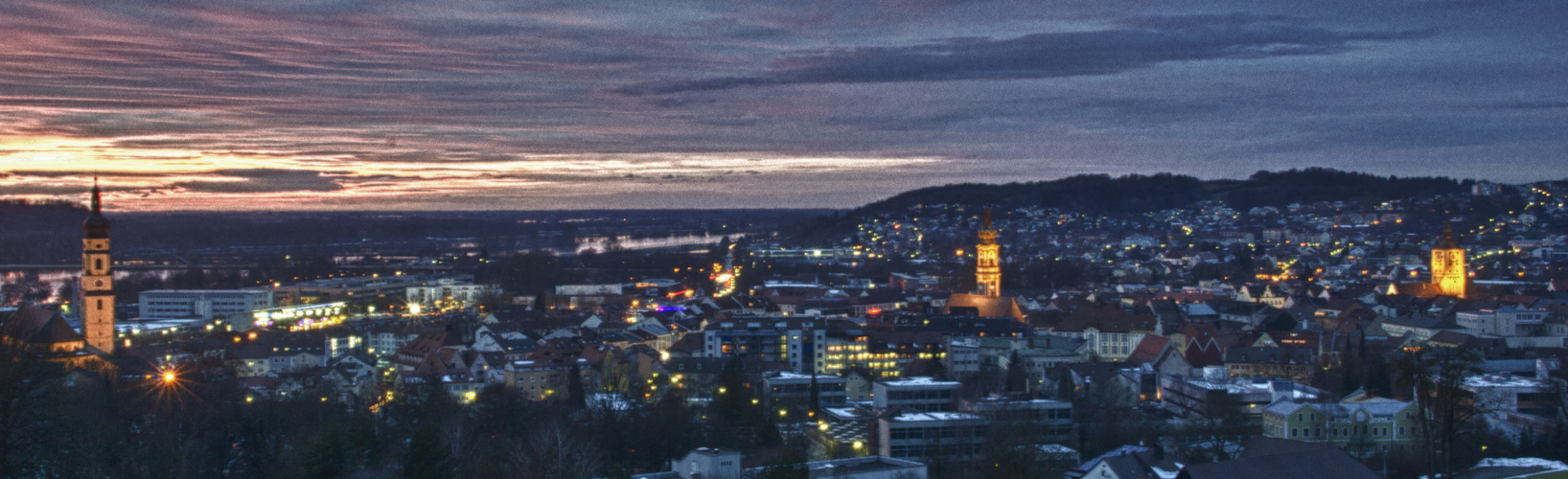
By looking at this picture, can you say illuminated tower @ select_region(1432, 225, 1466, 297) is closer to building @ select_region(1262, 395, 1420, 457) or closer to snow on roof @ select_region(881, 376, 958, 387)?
building @ select_region(1262, 395, 1420, 457)

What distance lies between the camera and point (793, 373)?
32188 millimetres

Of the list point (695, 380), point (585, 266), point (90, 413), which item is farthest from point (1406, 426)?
point (585, 266)

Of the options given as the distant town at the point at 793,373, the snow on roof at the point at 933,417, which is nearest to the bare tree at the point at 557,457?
the distant town at the point at 793,373

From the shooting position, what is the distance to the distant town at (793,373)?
67.4 ft

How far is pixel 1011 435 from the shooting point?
22.9 m

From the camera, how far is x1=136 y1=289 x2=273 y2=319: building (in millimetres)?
56969

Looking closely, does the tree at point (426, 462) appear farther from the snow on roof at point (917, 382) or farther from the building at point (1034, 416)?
the snow on roof at point (917, 382)

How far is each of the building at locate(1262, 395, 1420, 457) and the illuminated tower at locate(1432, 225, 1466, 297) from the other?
35000 millimetres

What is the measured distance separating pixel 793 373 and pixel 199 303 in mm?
34640

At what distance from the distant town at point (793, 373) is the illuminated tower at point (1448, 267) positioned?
138 millimetres

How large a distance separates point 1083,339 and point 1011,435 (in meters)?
18.3

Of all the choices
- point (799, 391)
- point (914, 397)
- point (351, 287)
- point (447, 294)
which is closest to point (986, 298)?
point (799, 391)

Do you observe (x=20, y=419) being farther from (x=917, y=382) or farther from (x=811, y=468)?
(x=917, y=382)

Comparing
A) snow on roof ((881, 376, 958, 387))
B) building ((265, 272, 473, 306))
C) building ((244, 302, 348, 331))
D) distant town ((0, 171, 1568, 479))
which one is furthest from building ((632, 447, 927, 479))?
building ((265, 272, 473, 306))
